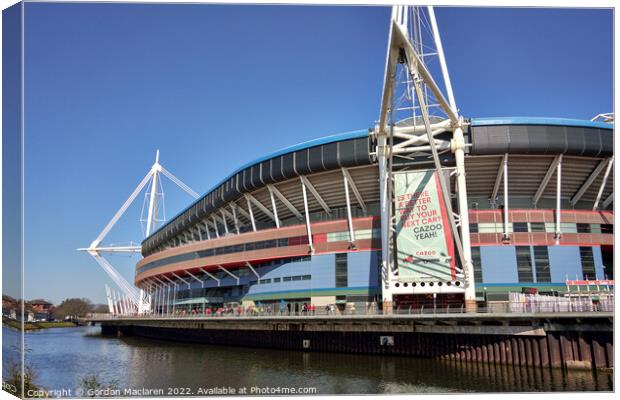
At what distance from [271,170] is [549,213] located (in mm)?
29372

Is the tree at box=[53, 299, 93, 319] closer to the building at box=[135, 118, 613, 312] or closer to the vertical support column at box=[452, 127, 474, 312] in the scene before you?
the building at box=[135, 118, 613, 312]

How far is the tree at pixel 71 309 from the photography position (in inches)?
5891

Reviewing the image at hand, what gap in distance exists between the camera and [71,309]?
153375mm

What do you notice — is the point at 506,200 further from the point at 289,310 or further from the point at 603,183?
the point at 289,310

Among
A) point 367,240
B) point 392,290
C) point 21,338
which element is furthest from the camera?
point 367,240

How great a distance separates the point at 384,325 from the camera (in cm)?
4075

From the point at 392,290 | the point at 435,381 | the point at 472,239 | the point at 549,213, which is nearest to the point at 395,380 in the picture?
the point at 435,381

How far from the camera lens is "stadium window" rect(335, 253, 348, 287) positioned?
54656mm

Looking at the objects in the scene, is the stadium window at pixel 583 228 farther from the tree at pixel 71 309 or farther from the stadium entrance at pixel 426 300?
the tree at pixel 71 309

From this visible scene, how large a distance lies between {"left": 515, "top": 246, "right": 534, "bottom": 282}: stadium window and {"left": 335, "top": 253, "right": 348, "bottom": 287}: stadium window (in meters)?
17.2

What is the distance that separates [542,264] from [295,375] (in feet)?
94.9

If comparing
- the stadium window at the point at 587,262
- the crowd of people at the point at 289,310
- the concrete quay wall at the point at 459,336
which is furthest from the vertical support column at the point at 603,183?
the crowd of people at the point at 289,310

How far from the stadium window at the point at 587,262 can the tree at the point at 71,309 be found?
137 metres

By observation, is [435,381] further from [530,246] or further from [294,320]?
[530,246]
